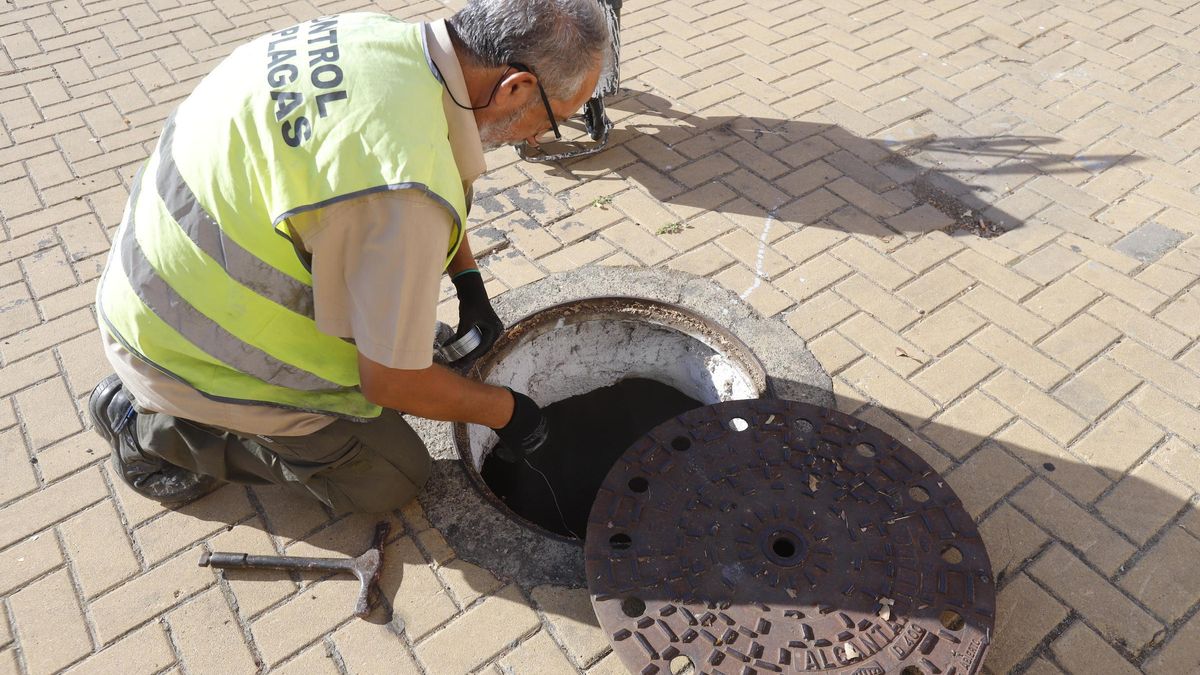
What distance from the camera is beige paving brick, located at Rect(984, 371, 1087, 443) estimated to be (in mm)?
2854

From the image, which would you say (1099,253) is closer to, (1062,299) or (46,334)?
(1062,299)

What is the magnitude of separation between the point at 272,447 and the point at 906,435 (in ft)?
6.81

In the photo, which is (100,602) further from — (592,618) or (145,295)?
(592,618)

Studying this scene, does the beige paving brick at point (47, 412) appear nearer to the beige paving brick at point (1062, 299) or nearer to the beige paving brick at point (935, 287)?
the beige paving brick at point (935, 287)

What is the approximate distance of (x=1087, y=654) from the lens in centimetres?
229

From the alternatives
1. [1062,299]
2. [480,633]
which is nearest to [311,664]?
[480,633]

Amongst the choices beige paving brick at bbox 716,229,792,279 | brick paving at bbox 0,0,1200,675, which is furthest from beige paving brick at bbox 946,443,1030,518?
beige paving brick at bbox 716,229,792,279

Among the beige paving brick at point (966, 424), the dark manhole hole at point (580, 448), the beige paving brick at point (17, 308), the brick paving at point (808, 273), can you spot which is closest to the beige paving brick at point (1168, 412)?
the brick paving at point (808, 273)

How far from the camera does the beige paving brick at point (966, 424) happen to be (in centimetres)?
280

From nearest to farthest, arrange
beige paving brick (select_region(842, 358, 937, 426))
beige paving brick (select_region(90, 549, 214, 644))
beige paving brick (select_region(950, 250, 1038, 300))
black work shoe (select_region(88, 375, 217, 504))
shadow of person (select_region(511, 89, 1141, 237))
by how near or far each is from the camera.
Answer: beige paving brick (select_region(90, 549, 214, 644)), black work shoe (select_region(88, 375, 217, 504)), beige paving brick (select_region(842, 358, 937, 426)), beige paving brick (select_region(950, 250, 1038, 300)), shadow of person (select_region(511, 89, 1141, 237))

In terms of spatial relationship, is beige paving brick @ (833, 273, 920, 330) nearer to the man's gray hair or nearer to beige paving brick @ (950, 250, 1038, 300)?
beige paving brick @ (950, 250, 1038, 300)

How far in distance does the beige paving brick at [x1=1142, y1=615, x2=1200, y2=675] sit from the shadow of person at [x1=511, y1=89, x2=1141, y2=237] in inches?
72.8

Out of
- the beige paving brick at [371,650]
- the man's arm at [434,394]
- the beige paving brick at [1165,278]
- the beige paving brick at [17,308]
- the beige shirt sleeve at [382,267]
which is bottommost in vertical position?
the beige paving brick at [17,308]

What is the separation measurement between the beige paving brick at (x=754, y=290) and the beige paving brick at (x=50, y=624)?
8.12ft
